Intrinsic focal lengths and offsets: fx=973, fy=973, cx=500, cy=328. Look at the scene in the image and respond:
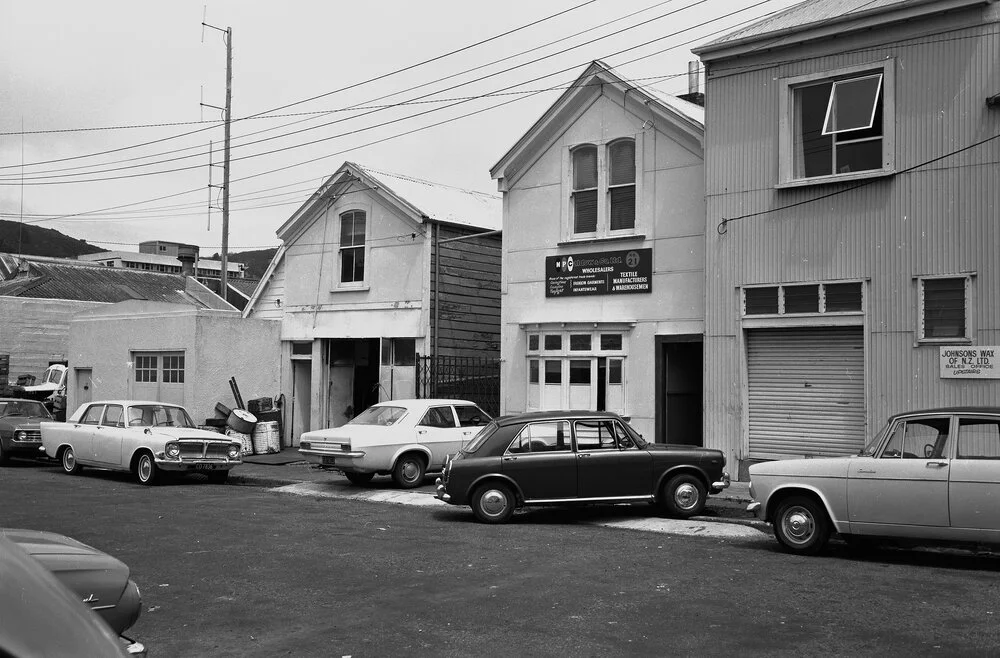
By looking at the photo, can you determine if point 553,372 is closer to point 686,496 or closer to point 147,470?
point 686,496

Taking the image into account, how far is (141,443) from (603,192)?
995 cm

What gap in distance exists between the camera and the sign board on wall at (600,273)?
59.6 ft

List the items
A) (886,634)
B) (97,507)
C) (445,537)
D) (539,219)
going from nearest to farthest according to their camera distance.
Result: (886,634) < (445,537) < (97,507) < (539,219)

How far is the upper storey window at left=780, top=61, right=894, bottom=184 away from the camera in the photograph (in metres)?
15.1

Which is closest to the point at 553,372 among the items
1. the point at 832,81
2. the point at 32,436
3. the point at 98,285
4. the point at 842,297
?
the point at 842,297

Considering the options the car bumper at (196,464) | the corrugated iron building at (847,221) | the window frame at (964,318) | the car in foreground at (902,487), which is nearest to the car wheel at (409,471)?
the car bumper at (196,464)

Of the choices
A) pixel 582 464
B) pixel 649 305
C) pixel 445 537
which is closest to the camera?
pixel 445 537

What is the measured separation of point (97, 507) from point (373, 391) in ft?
33.2

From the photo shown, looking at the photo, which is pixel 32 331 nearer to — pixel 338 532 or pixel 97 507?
pixel 97 507

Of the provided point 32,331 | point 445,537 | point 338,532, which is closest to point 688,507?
point 445,537

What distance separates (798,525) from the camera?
10.6 metres

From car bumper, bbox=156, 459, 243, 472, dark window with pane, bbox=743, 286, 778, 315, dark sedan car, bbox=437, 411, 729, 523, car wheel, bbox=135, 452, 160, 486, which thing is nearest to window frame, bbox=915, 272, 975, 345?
dark window with pane, bbox=743, 286, 778, 315

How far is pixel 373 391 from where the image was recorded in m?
24.2

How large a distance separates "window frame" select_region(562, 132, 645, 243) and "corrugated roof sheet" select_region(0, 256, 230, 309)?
23.8 m
